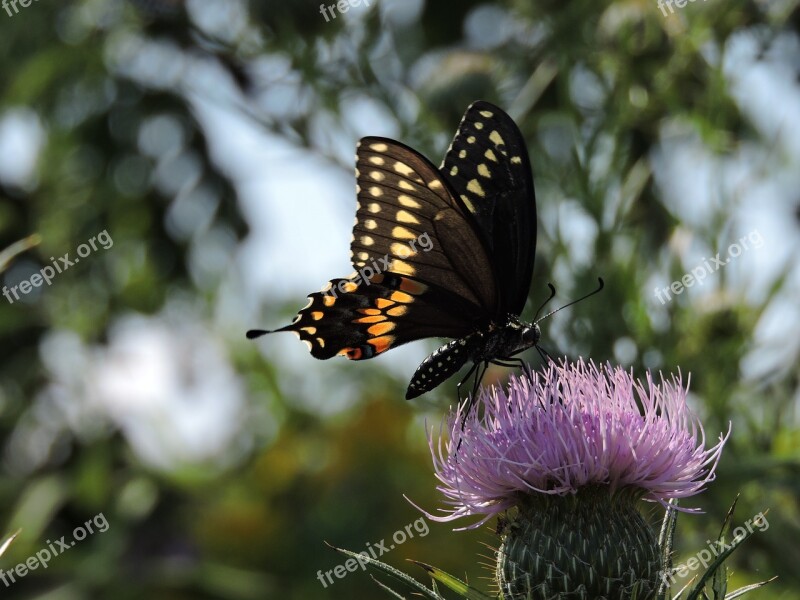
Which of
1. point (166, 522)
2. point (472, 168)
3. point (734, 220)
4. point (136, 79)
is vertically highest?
point (136, 79)

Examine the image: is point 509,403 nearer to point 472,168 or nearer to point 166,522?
point 472,168

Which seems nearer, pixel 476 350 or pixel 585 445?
pixel 585 445

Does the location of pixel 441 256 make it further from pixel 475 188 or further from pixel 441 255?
pixel 475 188

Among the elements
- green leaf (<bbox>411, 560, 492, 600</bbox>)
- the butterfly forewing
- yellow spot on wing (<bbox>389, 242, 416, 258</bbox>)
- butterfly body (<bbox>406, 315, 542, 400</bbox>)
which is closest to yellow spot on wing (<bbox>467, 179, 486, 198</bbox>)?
the butterfly forewing

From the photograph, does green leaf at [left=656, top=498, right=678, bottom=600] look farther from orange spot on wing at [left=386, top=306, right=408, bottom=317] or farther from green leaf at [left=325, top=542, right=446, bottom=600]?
orange spot on wing at [left=386, top=306, right=408, bottom=317]

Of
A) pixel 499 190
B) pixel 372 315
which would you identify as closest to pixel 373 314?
pixel 372 315

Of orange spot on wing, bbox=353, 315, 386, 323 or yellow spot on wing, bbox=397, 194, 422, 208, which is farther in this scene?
orange spot on wing, bbox=353, 315, 386, 323

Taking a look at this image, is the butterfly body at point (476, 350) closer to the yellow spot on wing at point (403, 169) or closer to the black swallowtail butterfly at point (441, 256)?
the black swallowtail butterfly at point (441, 256)

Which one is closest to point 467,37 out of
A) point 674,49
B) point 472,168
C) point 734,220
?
point 674,49
